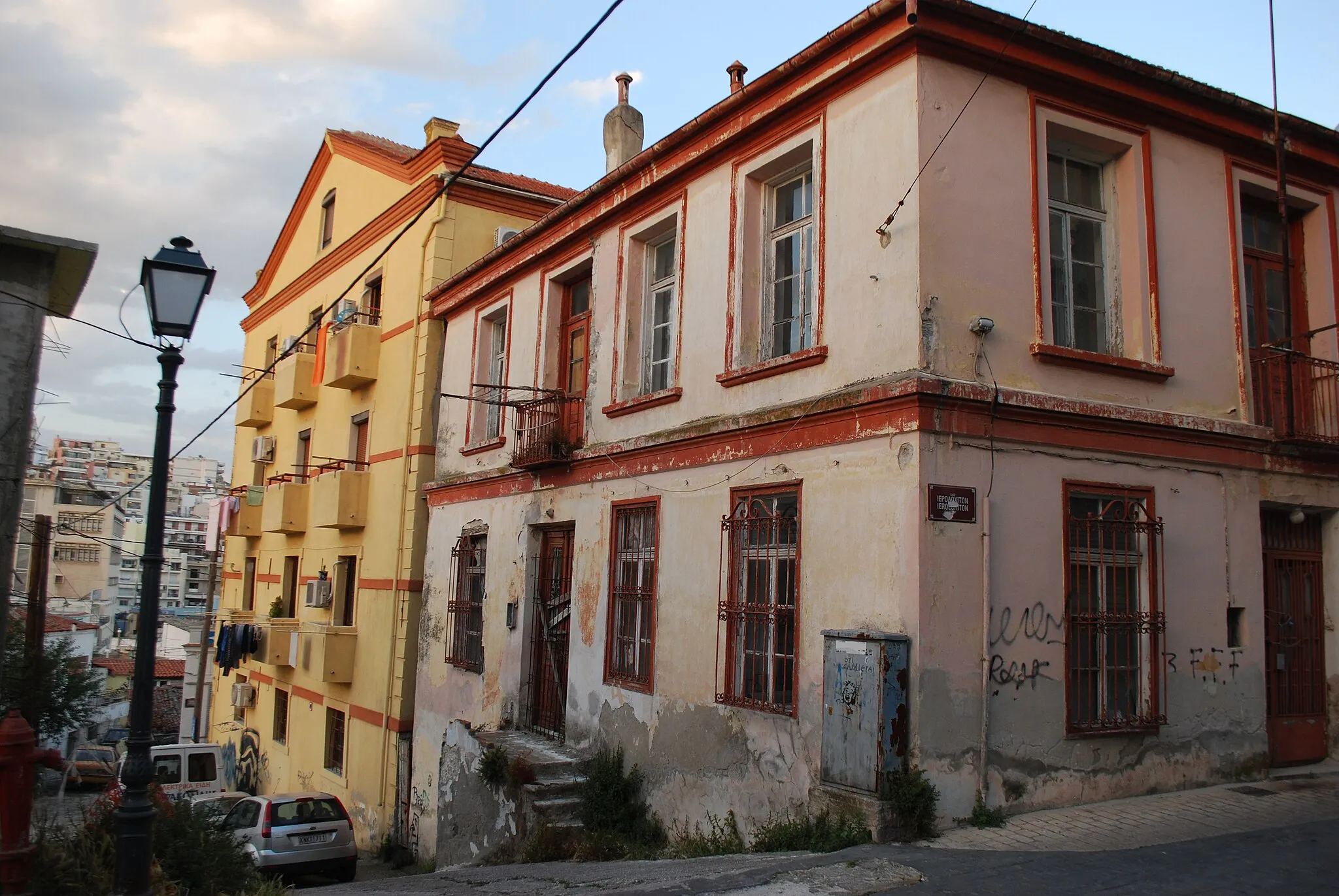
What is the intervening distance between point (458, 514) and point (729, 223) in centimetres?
780

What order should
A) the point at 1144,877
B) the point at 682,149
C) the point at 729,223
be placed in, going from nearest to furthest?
1. the point at 1144,877
2. the point at 729,223
3. the point at 682,149

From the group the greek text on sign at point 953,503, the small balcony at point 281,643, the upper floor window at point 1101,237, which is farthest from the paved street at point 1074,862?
the small balcony at point 281,643

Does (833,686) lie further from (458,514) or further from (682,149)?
(458,514)

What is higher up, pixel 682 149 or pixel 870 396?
pixel 682 149

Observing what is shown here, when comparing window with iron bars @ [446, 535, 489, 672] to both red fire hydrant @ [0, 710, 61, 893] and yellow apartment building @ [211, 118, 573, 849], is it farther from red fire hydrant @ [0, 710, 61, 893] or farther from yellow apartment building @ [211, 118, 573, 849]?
red fire hydrant @ [0, 710, 61, 893]

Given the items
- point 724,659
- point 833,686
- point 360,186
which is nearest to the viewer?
point 833,686

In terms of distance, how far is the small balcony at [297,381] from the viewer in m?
22.4

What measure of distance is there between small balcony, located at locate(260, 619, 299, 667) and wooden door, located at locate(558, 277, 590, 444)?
1082 cm

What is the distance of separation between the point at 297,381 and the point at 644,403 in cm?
1373

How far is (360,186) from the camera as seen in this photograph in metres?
21.3

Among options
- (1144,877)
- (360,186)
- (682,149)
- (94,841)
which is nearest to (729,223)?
(682,149)

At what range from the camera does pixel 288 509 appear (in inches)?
855

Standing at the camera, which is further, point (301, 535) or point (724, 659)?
point (301, 535)

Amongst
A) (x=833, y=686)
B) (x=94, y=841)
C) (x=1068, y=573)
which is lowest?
(x=94, y=841)
